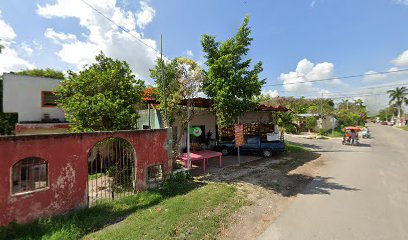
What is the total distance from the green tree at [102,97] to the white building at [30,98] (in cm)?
238

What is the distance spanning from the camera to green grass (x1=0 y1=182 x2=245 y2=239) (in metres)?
5.43

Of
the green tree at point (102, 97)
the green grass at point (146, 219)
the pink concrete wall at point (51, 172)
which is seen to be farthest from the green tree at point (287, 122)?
the pink concrete wall at point (51, 172)

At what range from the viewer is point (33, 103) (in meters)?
13.4

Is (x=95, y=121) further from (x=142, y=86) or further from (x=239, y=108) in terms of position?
(x=239, y=108)

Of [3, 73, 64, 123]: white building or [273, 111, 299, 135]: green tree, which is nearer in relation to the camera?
[3, 73, 64, 123]: white building

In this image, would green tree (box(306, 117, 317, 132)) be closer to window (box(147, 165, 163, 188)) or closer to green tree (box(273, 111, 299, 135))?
green tree (box(273, 111, 299, 135))

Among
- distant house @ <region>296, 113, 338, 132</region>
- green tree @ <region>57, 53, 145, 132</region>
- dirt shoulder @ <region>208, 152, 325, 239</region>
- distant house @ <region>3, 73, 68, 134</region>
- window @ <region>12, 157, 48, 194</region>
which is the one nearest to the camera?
window @ <region>12, 157, 48, 194</region>

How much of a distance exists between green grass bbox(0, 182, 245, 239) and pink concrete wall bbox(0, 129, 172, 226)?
288 millimetres

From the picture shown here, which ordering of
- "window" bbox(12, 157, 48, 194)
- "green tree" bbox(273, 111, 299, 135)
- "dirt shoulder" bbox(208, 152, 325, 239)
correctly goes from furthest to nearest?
1. "green tree" bbox(273, 111, 299, 135)
2. "dirt shoulder" bbox(208, 152, 325, 239)
3. "window" bbox(12, 157, 48, 194)

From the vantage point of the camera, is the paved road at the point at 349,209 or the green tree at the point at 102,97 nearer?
the paved road at the point at 349,209

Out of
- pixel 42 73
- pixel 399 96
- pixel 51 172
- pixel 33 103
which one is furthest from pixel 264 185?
pixel 399 96

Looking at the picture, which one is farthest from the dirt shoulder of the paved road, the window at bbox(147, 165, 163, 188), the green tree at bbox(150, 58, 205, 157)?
the green tree at bbox(150, 58, 205, 157)

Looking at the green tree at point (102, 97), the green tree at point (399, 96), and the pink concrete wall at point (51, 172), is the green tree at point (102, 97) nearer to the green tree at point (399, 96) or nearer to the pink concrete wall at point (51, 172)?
the pink concrete wall at point (51, 172)

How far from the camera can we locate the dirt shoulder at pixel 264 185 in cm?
632
